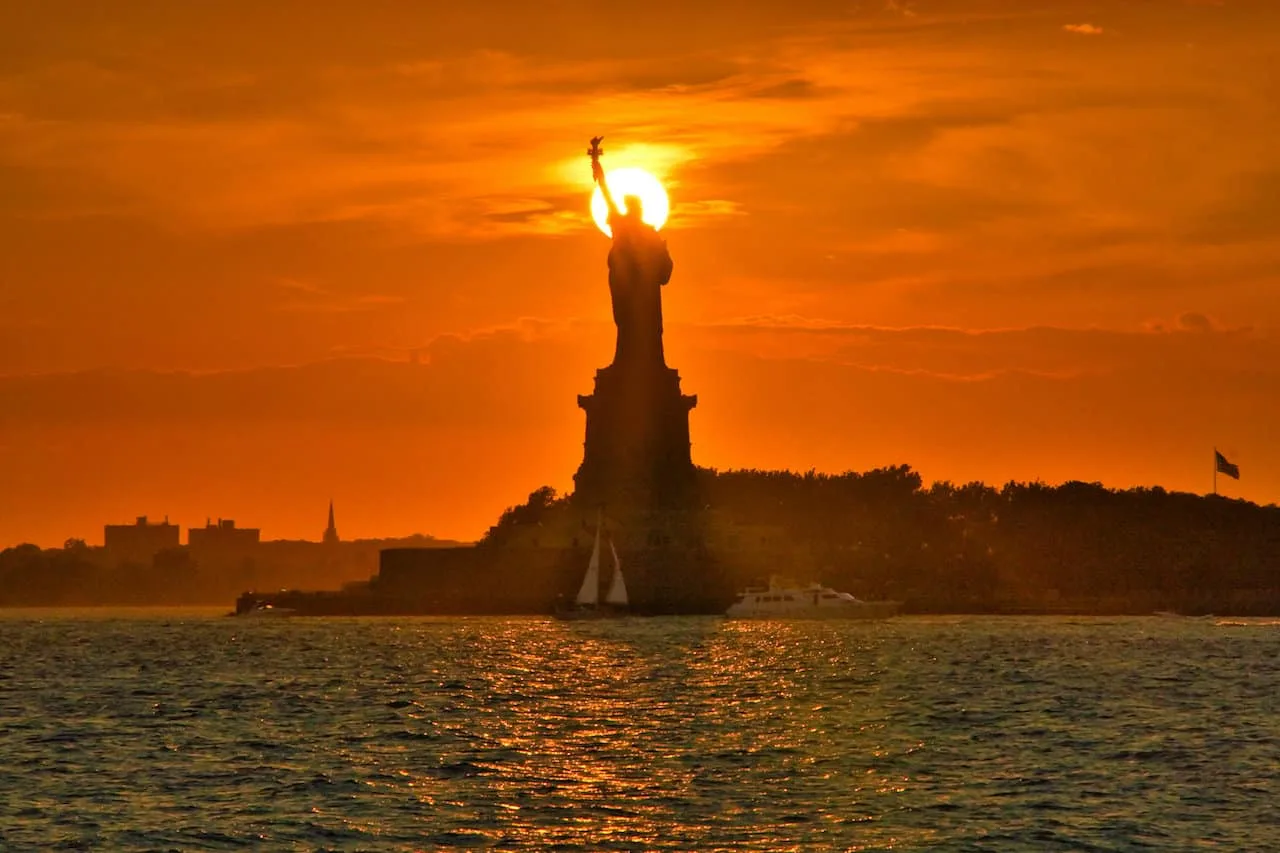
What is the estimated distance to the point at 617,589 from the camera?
14800 centimetres

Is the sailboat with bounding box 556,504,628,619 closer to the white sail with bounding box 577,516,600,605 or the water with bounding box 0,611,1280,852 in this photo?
the white sail with bounding box 577,516,600,605

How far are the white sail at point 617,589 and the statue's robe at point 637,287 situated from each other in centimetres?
1279

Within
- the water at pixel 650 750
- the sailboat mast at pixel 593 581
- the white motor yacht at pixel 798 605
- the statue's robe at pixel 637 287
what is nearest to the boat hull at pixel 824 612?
the white motor yacht at pixel 798 605

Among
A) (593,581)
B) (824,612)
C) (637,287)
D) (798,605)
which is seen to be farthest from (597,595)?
(637,287)

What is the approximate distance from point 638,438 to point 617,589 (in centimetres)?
1107

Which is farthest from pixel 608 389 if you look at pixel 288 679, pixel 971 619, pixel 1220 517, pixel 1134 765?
pixel 1134 765

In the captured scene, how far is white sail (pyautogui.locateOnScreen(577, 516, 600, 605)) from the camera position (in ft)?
477

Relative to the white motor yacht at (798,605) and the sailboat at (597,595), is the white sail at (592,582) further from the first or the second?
the white motor yacht at (798,605)

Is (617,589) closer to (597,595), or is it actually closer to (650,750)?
(597,595)

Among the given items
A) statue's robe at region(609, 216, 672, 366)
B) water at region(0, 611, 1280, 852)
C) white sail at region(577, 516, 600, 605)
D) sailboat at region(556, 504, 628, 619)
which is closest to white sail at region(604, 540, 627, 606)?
sailboat at region(556, 504, 628, 619)

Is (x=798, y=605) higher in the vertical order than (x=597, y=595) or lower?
lower

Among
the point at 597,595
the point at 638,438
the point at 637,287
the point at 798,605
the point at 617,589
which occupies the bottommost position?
the point at 798,605

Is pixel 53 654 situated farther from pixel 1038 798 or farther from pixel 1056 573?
pixel 1056 573

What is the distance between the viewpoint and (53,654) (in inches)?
4734
